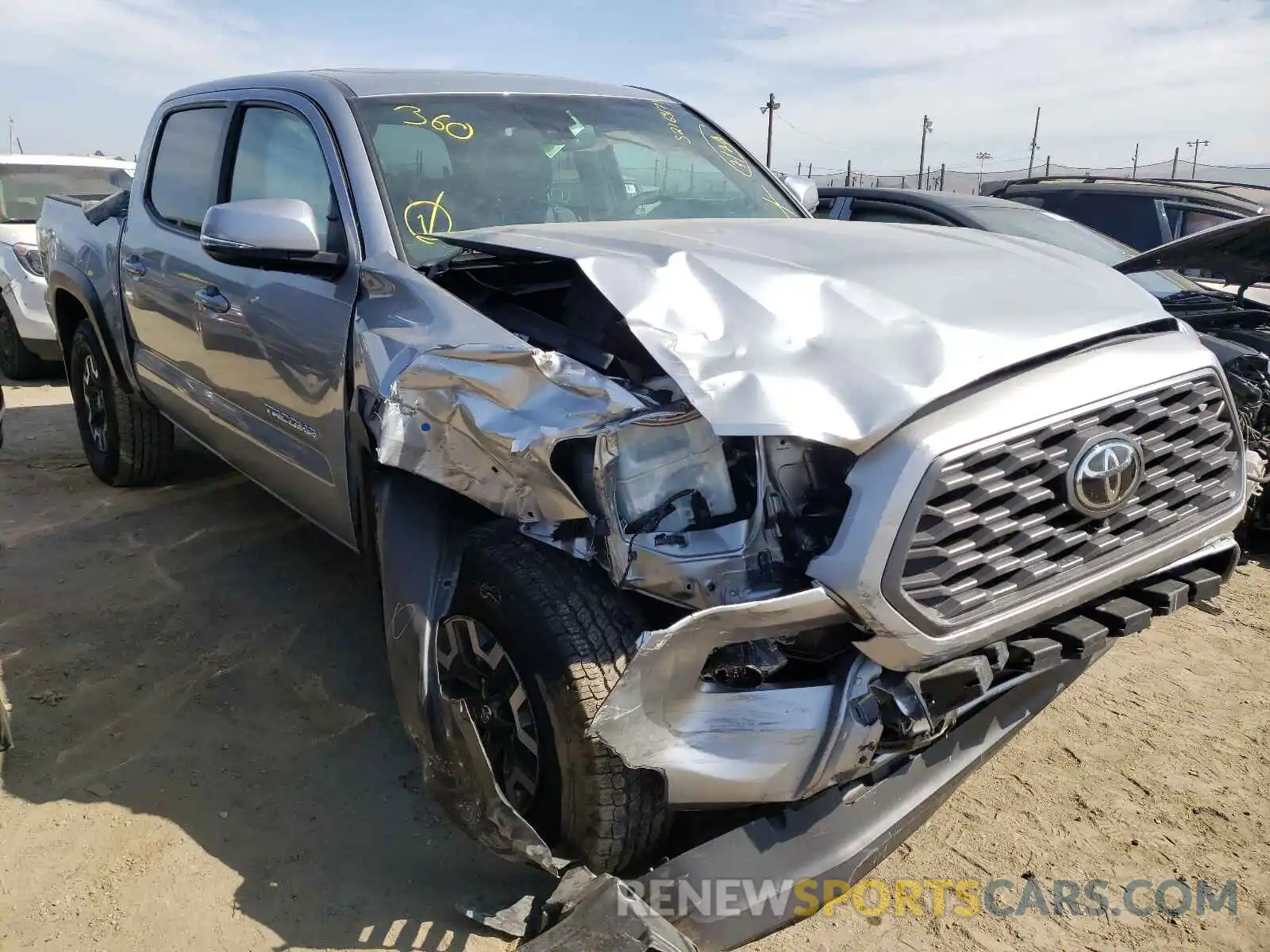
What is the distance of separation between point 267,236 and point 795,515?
1672mm

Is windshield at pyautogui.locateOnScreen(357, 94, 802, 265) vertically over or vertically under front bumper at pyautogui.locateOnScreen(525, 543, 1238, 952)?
over

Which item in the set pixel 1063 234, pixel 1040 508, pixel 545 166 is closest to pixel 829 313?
pixel 1040 508

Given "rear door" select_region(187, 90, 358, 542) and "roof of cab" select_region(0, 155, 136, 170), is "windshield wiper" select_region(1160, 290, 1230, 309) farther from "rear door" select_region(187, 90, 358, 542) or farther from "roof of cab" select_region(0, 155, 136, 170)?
"roof of cab" select_region(0, 155, 136, 170)

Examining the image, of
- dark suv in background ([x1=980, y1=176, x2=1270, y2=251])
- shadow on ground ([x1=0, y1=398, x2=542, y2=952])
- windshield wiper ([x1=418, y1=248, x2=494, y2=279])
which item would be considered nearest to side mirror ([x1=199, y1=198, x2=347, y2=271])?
windshield wiper ([x1=418, y1=248, x2=494, y2=279])

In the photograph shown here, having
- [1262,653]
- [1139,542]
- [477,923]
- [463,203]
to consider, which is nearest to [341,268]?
[463,203]

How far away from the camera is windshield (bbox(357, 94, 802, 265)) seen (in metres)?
2.93

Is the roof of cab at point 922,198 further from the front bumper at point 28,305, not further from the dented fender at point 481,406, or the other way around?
the front bumper at point 28,305

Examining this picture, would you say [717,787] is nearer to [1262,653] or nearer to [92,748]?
[92,748]

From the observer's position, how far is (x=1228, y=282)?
14.9 ft

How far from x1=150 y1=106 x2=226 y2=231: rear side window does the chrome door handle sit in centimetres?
41

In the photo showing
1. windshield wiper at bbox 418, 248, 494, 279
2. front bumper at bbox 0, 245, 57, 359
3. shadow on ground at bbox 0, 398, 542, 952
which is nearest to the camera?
shadow on ground at bbox 0, 398, 542, 952

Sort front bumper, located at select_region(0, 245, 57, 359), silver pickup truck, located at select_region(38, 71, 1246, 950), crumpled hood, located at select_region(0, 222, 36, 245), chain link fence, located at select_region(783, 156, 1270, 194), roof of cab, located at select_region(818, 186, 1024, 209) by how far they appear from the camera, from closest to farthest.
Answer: silver pickup truck, located at select_region(38, 71, 1246, 950) < roof of cab, located at select_region(818, 186, 1024, 209) < front bumper, located at select_region(0, 245, 57, 359) < crumpled hood, located at select_region(0, 222, 36, 245) < chain link fence, located at select_region(783, 156, 1270, 194)

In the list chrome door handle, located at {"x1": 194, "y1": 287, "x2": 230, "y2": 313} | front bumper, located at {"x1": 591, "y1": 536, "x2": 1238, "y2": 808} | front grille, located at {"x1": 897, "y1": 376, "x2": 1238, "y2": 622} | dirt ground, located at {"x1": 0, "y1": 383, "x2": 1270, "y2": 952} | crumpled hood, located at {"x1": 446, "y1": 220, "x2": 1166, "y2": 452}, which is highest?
crumpled hood, located at {"x1": 446, "y1": 220, "x2": 1166, "y2": 452}

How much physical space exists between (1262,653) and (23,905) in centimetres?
395
